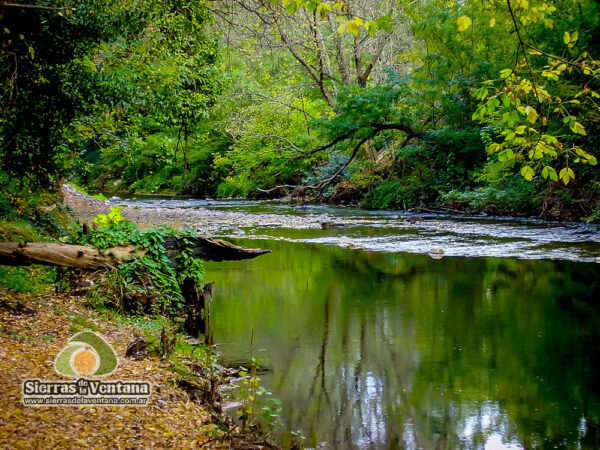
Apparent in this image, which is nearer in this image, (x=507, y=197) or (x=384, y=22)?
(x=384, y=22)

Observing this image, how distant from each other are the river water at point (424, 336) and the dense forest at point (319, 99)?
207cm

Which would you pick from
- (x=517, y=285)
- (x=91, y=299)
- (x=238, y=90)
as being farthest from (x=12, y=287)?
(x=238, y=90)

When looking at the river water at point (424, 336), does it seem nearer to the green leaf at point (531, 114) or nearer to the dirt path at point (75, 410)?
the dirt path at point (75, 410)

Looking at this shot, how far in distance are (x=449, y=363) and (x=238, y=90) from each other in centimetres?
2264

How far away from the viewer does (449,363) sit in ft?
19.4

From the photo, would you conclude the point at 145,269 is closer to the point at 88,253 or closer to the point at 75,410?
the point at 88,253

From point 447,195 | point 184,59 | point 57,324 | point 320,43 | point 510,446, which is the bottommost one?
point 510,446

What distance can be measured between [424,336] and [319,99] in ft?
88.4

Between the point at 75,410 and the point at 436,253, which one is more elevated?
the point at 436,253

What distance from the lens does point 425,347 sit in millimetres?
6473

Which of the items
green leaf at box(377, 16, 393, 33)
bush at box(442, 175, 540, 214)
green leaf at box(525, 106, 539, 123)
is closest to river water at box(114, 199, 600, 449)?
green leaf at box(525, 106, 539, 123)

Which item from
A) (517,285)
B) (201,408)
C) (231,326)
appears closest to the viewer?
(201,408)

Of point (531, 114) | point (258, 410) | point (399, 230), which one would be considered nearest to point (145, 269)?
point (258, 410)

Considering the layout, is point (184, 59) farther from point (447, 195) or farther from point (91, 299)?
point (447, 195)
